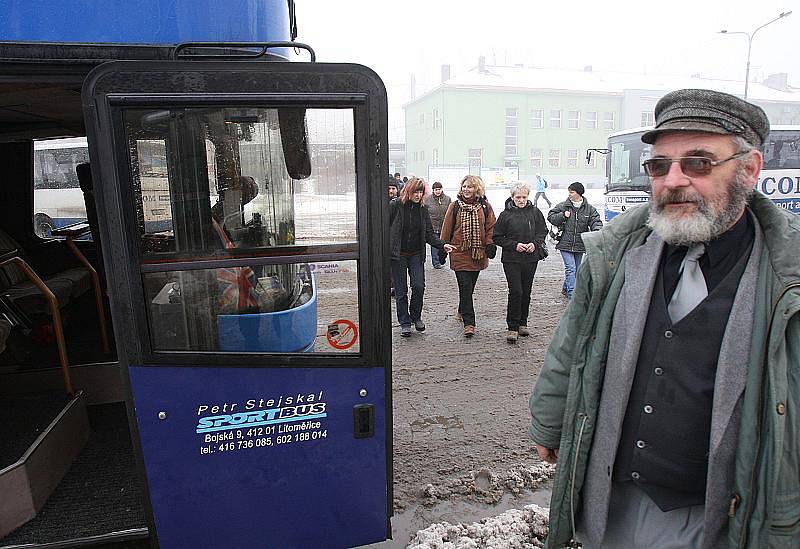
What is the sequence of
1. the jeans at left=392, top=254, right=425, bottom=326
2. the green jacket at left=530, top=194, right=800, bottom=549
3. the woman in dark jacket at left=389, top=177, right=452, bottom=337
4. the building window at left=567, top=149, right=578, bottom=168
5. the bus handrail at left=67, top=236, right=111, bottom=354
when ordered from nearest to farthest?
the green jacket at left=530, top=194, right=800, bottom=549 < the bus handrail at left=67, top=236, right=111, bottom=354 < the woman in dark jacket at left=389, top=177, right=452, bottom=337 < the jeans at left=392, top=254, right=425, bottom=326 < the building window at left=567, top=149, right=578, bottom=168

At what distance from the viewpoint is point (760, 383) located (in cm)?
150

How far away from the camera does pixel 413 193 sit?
626 centimetres

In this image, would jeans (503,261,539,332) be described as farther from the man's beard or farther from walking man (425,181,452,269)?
the man's beard

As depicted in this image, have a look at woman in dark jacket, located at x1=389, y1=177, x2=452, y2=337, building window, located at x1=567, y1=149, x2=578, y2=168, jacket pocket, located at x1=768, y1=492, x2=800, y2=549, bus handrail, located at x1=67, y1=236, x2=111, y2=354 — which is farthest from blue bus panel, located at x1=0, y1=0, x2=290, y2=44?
building window, located at x1=567, y1=149, x2=578, y2=168

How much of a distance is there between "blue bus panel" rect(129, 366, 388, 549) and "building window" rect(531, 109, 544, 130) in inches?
1710

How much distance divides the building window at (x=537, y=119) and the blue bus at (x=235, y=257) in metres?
43.0

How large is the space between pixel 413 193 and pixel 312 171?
13.8ft

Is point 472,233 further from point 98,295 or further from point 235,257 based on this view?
point 235,257

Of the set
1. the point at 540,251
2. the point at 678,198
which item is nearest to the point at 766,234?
the point at 678,198

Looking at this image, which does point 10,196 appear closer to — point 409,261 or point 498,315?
point 409,261

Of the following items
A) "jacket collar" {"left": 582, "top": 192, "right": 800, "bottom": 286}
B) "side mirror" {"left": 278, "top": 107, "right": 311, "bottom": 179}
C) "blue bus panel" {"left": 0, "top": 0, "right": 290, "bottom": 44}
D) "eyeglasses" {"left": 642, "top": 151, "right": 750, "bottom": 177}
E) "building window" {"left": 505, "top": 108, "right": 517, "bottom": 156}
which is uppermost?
"building window" {"left": 505, "top": 108, "right": 517, "bottom": 156}

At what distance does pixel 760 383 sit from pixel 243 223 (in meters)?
1.86

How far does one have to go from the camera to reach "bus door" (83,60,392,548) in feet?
6.38

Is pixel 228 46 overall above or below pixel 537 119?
below
